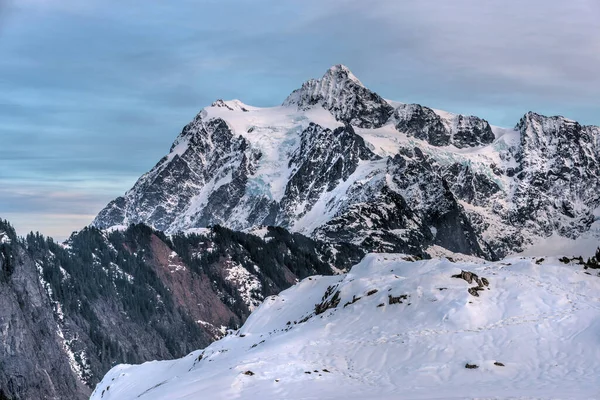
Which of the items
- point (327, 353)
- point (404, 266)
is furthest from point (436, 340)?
point (404, 266)

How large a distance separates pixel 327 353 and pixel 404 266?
28.9m

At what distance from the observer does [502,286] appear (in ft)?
259

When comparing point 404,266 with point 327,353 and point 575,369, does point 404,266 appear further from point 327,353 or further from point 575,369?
point 575,369

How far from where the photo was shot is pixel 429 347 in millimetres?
67500

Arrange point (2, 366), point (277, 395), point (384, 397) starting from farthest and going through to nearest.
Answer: point (2, 366) → point (277, 395) → point (384, 397)

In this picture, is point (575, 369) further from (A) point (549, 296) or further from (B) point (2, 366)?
(B) point (2, 366)

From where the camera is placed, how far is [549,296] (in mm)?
75375

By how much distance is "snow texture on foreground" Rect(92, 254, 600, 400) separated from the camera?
5925 cm

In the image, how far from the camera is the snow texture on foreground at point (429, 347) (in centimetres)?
5925

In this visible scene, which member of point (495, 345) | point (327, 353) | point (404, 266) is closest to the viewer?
point (495, 345)

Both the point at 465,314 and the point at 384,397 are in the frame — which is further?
the point at 465,314

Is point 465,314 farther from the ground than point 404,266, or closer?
closer

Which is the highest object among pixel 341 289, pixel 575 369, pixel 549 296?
pixel 341 289

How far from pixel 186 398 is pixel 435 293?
2744cm
